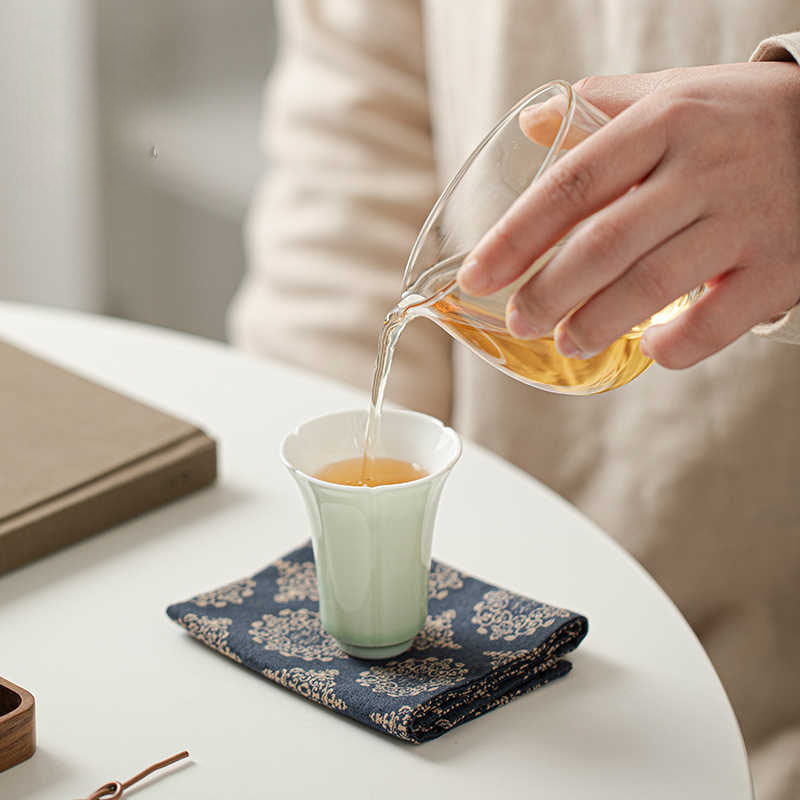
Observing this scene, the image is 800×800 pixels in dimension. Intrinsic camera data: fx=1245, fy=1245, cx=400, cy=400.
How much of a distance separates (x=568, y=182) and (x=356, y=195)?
3.16 feet

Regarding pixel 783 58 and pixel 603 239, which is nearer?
pixel 603 239

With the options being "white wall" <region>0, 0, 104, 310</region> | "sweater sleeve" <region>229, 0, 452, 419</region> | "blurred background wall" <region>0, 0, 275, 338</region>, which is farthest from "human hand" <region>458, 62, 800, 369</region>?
"white wall" <region>0, 0, 104, 310</region>

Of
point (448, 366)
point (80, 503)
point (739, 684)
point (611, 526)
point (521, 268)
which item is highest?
point (521, 268)

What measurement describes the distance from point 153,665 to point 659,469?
0.80m

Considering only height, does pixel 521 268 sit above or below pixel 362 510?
above

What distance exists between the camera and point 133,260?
8.30 ft

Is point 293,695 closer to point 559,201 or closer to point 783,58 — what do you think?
point 559,201

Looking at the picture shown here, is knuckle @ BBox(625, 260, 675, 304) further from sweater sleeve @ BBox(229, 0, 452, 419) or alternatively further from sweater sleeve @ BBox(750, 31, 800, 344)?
sweater sleeve @ BBox(229, 0, 452, 419)

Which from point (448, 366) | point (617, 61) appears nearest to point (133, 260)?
point (448, 366)

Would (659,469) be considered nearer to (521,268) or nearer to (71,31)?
(521,268)

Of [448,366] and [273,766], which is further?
[448,366]

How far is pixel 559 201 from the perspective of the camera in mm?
623

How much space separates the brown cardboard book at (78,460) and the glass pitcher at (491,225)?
0.30 metres

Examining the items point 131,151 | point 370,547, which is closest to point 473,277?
point 370,547
